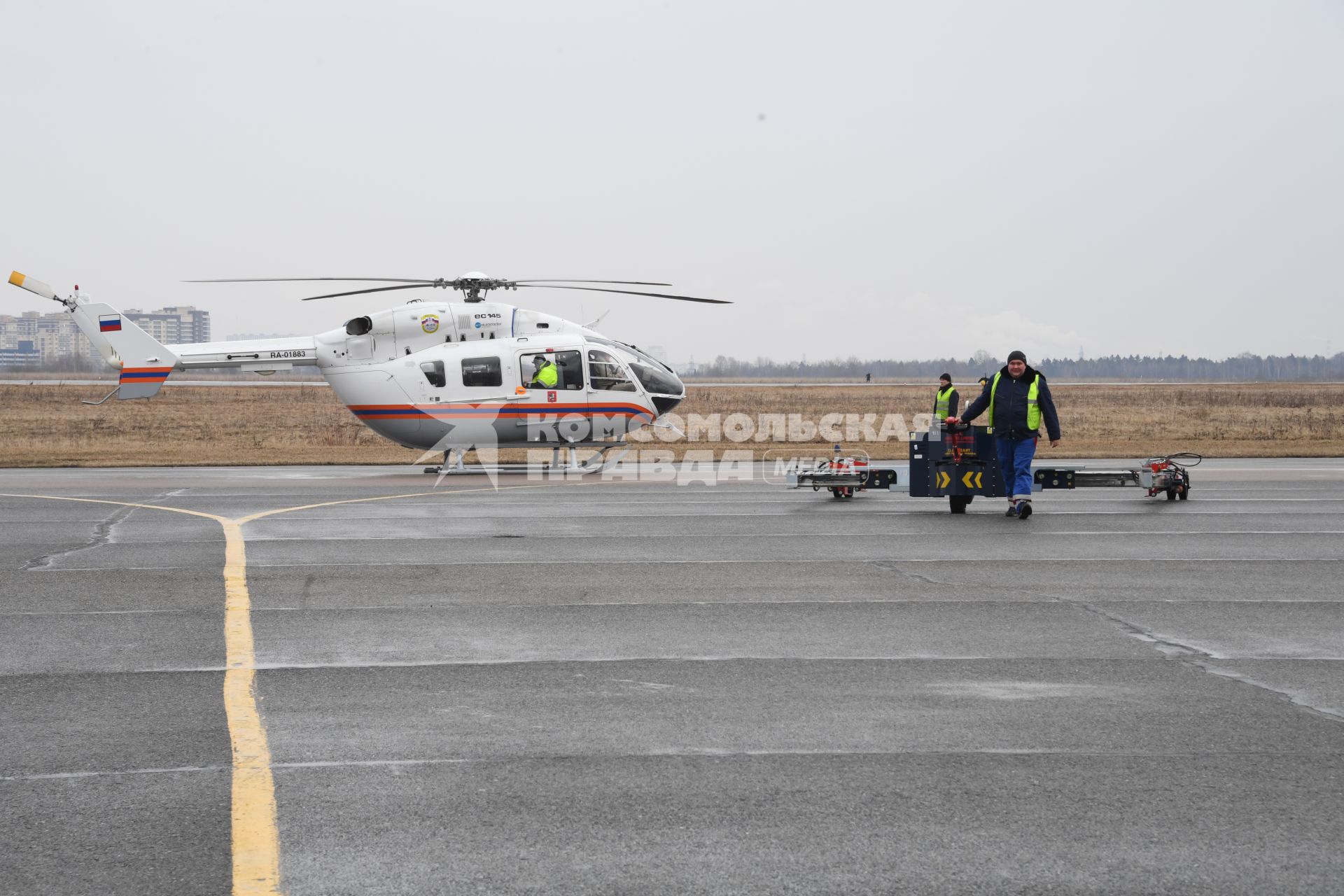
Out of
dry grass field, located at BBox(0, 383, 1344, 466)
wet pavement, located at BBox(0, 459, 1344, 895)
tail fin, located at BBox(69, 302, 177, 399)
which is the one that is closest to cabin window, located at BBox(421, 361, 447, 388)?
dry grass field, located at BBox(0, 383, 1344, 466)

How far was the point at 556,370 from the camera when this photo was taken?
23.7 metres

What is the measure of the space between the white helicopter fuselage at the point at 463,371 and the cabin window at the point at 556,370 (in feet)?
0.06

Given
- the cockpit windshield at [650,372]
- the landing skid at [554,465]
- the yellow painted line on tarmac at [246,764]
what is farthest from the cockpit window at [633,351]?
the yellow painted line on tarmac at [246,764]

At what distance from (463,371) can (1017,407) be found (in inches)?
448

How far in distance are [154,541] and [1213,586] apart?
10.4 meters

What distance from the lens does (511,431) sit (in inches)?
941

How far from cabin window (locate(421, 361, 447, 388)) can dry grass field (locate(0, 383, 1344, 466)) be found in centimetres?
421

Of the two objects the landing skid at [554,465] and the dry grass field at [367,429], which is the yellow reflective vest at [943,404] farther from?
the dry grass field at [367,429]

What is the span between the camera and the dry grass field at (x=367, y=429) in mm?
29000

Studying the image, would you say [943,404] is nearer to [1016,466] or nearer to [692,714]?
[1016,466]

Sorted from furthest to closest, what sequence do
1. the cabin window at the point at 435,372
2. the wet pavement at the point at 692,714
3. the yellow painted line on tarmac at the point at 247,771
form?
the cabin window at the point at 435,372 < the wet pavement at the point at 692,714 < the yellow painted line on tarmac at the point at 247,771

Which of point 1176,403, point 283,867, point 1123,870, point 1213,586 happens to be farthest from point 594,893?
point 1176,403

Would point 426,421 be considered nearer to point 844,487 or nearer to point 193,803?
point 844,487

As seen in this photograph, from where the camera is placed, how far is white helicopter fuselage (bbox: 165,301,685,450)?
77.2 ft
